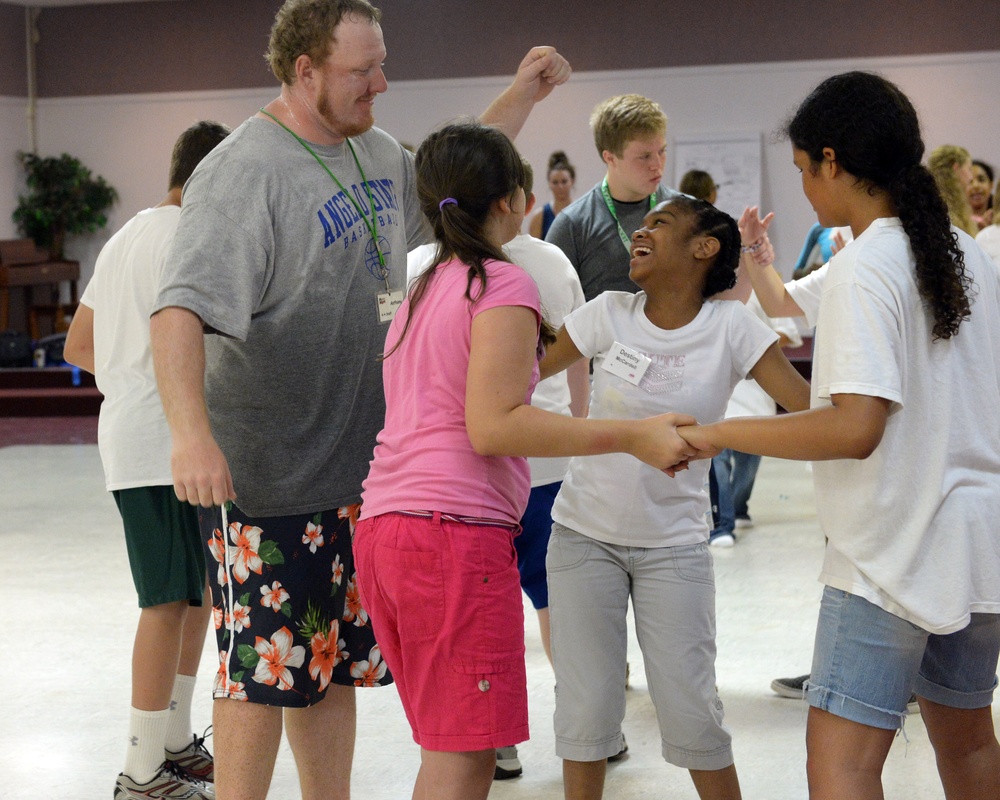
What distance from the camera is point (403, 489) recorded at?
1661 mm

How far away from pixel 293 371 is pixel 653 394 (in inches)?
24.4

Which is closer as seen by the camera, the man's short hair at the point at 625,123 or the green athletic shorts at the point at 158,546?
the green athletic shorts at the point at 158,546

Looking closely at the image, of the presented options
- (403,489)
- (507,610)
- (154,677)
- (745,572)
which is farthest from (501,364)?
(745,572)

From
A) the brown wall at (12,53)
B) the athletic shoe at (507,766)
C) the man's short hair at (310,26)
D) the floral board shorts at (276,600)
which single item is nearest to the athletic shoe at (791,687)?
the athletic shoe at (507,766)

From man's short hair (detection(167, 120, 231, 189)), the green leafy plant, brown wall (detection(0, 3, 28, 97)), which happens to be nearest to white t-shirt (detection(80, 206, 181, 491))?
man's short hair (detection(167, 120, 231, 189))

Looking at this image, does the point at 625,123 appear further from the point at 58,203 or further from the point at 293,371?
the point at 58,203

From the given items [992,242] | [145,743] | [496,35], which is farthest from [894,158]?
[496,35]

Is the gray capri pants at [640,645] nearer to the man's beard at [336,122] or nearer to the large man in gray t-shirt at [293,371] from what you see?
the large man in gray t-shirt at [293,371]

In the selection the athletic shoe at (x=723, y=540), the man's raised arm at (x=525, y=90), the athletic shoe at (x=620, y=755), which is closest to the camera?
the man's raised arm at (x=525, y=90)

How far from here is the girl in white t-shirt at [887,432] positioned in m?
1.53

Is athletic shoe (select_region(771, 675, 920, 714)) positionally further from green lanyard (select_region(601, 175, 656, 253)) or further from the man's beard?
the man's beard

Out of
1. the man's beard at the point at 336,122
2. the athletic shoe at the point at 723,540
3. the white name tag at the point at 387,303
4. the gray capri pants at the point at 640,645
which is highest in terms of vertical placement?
the man's beard at the point at 336,122

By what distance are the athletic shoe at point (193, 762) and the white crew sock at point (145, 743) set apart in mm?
106

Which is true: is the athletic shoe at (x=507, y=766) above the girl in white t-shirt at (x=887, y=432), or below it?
below
